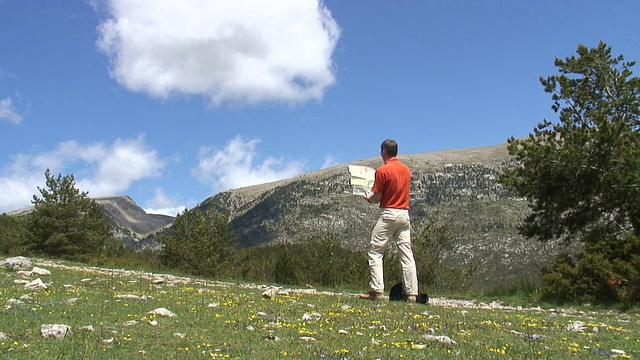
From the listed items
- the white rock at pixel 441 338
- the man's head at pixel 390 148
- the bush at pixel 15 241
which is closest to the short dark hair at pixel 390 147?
the man's head at pixel 390 148

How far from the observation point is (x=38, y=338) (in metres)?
4.77

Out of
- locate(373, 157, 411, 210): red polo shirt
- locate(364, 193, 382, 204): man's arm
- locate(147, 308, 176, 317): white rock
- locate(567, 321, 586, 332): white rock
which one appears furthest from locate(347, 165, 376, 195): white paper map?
locate(147, 308, 176, 317): white rock

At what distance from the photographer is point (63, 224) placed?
4941 centimetres

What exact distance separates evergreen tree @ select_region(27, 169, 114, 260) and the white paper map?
42.9 m

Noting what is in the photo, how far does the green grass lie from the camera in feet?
15.0

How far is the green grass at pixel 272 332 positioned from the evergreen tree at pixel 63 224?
44079 millimetres

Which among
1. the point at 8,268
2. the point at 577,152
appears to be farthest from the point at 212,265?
the point at 577,152

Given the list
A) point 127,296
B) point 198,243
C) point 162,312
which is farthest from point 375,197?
point 198,243

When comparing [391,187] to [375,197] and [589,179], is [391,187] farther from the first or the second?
[589,179]

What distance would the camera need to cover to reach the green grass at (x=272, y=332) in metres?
4.58

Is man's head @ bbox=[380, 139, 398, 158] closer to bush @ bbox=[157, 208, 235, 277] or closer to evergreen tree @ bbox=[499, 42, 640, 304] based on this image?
evergreen tree @ bbox=[499, 42, 640, 304]

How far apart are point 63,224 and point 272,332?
50.7 m

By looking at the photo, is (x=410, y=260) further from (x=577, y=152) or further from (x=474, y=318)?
(x=577, y=152)

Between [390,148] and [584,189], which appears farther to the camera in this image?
[584,189]
